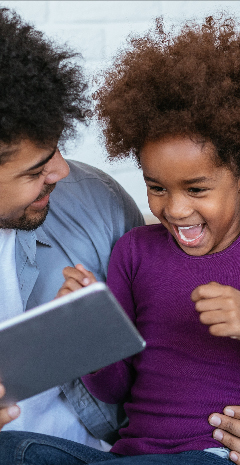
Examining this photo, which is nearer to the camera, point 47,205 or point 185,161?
point 185,161

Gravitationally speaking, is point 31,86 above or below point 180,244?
above

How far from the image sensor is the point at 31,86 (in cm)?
102

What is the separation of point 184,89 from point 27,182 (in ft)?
1.06

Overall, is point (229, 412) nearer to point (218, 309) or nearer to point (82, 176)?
point (218, 309)

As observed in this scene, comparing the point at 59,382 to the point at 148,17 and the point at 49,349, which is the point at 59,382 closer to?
the point at 49,349

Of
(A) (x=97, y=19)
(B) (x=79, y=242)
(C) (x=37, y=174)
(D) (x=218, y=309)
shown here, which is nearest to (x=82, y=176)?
(B) (x=79, y=242)

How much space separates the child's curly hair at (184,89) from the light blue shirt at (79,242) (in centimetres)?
24

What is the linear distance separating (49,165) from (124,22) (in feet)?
3.49

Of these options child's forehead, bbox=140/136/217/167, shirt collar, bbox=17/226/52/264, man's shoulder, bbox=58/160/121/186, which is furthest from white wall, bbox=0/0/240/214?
child's forehead, bbox=140/136/217/167

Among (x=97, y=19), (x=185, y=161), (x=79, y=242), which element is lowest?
(x=79, y=242)

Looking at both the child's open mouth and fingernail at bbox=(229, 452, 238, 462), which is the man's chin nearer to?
the child's open mouth

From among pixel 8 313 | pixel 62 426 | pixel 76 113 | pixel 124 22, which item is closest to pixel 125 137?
pixel 76 113

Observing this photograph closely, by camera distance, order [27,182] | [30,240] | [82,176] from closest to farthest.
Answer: [27,182] → [30,240] → [82,176]

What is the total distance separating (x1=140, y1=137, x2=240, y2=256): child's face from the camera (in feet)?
3.17
